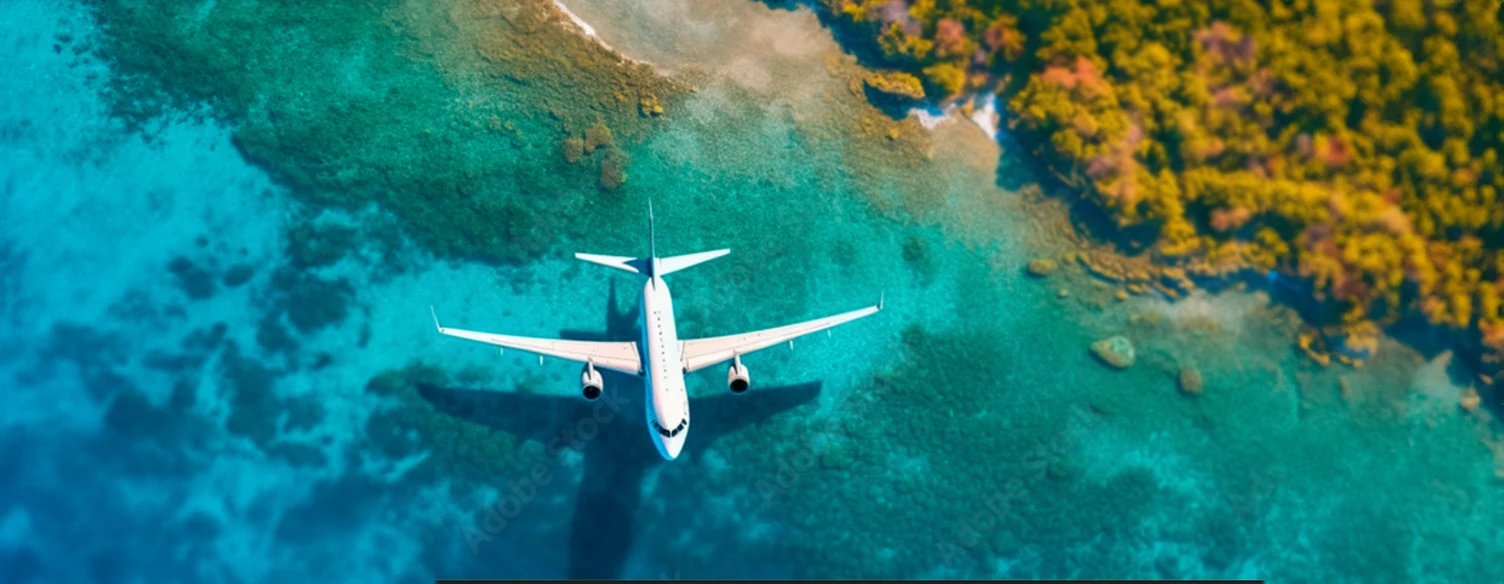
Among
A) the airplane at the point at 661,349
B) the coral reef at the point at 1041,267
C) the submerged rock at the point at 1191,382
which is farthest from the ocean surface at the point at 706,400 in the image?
the airplane at the point at 661,349

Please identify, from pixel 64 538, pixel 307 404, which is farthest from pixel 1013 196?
pixel 64 538

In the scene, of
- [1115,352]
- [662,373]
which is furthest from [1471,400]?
[662,373]

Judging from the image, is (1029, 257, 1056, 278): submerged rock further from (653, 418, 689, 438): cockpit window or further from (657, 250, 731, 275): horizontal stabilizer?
(653, 418, 689, 438): cockpit window

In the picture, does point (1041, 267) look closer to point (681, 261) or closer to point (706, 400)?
point (706, 400)

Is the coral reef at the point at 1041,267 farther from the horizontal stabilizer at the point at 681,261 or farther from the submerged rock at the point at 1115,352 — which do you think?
the horizontal stabilizer at the point at 681,261

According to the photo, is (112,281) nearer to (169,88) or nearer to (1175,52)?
(169,88)
